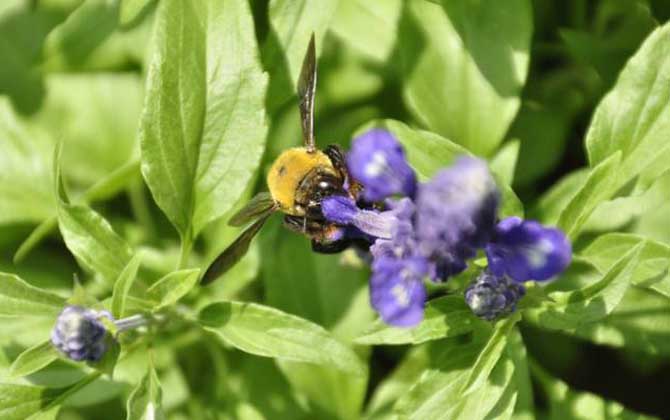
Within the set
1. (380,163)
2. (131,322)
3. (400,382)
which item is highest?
(380,163)

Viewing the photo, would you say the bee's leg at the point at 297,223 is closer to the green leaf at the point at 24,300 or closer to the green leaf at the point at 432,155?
the green leaf at the point at 432,155

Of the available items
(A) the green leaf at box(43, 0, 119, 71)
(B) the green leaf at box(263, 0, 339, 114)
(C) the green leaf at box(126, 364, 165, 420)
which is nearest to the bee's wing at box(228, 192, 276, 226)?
(C) the green leaf at box(126, 364, 165, 420)

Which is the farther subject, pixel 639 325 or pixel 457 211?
pixel 639 325

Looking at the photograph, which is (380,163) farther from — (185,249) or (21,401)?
(21,401)

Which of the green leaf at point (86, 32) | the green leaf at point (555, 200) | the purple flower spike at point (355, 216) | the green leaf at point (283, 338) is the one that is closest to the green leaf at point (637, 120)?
the green leaf at point (555, 200)

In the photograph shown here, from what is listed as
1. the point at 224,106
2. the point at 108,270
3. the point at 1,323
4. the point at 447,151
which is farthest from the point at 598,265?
the point at 1,323

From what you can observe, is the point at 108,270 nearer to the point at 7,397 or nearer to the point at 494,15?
the point at 7,397

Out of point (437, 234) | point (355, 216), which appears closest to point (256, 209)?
point (355, 216)
